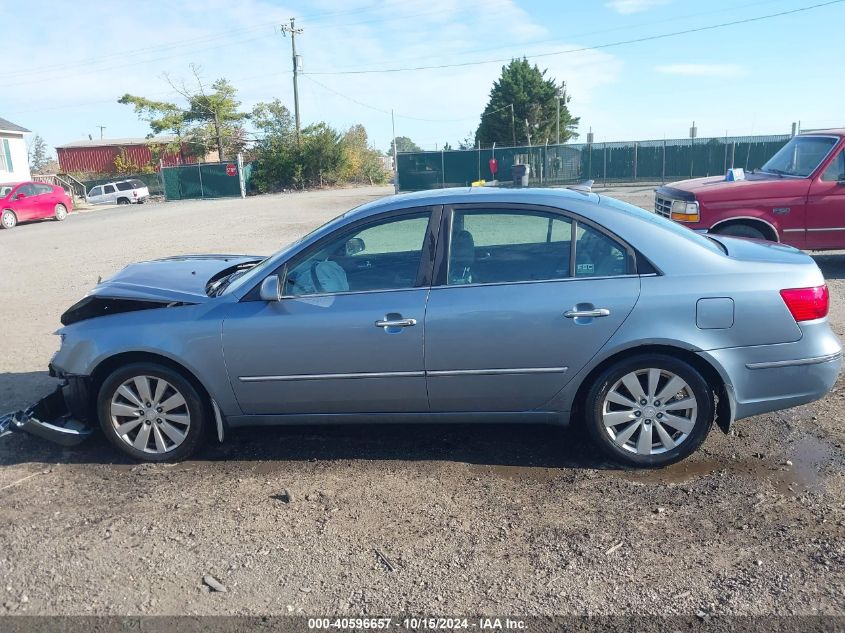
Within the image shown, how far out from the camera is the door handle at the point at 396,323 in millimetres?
4141

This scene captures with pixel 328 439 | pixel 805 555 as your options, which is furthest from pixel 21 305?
pixel 805 555

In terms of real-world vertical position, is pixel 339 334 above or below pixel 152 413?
above

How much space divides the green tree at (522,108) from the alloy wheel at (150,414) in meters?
58.9

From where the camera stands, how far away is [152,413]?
177 inches

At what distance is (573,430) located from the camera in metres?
4.86

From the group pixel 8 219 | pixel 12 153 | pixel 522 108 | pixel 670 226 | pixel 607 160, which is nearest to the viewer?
pixel 670 226

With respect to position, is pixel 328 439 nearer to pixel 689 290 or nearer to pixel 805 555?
pixel 689 290

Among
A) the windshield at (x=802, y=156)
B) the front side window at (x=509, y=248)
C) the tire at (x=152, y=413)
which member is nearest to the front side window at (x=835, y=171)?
the windshield at (x=802, y=156)

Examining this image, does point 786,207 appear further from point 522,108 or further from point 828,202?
point 522,108

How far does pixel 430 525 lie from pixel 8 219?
27034 millimetres

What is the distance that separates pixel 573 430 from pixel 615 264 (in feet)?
4.20

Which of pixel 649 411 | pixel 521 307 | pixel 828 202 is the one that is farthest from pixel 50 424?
pixel 828 202

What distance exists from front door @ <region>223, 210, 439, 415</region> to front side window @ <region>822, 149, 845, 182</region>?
6.88m

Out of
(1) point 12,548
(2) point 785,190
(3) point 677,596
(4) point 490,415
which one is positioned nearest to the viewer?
(3) point 677,596
